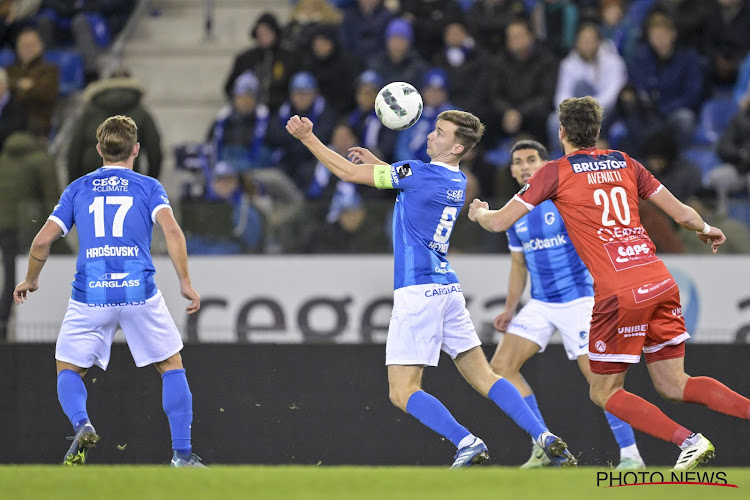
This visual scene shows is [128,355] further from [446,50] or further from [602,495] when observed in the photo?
[446,50]

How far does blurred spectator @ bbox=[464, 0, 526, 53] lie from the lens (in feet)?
45.3

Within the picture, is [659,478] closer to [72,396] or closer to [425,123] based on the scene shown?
[72,396]

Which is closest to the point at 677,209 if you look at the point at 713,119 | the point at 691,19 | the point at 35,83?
the point at 713,119

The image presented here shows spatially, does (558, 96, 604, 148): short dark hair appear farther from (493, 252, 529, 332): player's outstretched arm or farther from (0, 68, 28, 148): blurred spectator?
(0, 68, 28, 148): blurred spectator

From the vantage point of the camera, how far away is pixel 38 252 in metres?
7.51

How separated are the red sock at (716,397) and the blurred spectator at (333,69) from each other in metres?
7.55

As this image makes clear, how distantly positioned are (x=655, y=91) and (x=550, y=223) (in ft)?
17.4

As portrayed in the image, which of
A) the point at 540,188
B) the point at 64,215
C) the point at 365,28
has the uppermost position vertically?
the point at 365,28

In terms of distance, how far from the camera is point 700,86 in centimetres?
1309

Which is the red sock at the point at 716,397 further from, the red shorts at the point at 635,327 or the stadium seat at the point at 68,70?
the stadium seat at the point at 68,70

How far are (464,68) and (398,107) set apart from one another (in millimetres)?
6016

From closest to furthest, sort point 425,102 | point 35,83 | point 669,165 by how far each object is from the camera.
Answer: point 669,165
point 425,102
point 35,83

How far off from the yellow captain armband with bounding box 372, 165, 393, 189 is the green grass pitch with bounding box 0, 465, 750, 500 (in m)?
1.77

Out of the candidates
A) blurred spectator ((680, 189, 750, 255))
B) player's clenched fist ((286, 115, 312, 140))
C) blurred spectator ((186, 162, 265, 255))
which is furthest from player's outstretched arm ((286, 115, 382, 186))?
blurred spectator ((680, 189, 750, 255))
